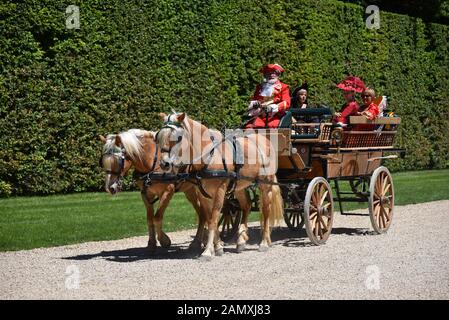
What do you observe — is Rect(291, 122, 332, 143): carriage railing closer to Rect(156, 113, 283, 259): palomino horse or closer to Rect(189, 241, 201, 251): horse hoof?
Rect(156, 113, 283, 259): palomino horse

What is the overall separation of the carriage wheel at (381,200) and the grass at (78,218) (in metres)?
2.63

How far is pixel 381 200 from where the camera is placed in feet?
38.1

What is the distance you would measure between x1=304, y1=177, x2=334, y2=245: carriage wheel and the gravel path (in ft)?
0.54

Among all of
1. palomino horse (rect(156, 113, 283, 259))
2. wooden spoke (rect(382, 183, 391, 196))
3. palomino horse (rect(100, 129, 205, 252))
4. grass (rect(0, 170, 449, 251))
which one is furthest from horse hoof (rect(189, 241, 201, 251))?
wooden spoke (rect(382, 183, 391, 196))

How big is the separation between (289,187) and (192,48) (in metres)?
6.61

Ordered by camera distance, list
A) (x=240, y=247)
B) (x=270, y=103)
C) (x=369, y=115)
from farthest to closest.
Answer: (x=369, y=115), (x=270, y=103), (x=240, y=247)

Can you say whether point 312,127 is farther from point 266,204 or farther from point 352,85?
point 266,204

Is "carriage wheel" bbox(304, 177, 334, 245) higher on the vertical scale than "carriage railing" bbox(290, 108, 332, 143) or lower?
lower

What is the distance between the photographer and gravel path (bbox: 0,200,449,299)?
706 cm

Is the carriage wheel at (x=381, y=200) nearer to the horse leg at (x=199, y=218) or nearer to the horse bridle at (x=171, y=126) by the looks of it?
the horse leg at (x=199, y=218)

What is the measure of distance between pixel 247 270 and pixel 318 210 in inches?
91.0

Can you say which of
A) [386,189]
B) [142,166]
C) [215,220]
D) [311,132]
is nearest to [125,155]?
[142,166]
